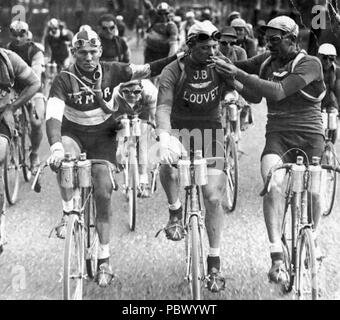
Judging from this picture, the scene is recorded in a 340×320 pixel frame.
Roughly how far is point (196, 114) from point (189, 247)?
131 centimetres

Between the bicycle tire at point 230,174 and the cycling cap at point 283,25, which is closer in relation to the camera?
the cycling cap at point 283,25

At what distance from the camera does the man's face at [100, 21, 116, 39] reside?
29.3 ft

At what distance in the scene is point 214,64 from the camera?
14.7 ft

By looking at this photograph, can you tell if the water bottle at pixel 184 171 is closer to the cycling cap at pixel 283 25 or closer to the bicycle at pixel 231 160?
the cycling cap at pixel 283 25

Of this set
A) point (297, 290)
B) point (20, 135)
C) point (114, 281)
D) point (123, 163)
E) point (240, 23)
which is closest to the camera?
point (297, 290)

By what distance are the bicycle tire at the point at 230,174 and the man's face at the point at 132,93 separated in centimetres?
119

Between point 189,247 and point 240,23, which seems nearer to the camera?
point 189,247

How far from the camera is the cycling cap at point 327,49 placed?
20.3 feet

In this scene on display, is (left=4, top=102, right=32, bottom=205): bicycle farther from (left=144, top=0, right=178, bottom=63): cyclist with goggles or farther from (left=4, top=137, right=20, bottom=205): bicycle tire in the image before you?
(left=144, top=0, right=178, bottom=63): cyclist with goggles

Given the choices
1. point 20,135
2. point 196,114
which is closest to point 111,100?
point 196,114

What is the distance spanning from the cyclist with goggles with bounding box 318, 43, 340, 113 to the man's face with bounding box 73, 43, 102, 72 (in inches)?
103

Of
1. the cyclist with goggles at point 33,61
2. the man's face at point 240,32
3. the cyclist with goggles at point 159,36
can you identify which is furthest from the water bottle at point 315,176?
the cyclist with goggles at point 159,36

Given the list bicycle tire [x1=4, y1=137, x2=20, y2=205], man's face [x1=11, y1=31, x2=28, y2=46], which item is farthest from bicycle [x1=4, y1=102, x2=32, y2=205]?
man's face [x1=11, y1=31, x2=28, y2=46]

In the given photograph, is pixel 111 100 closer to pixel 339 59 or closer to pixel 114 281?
pixel 114 281
